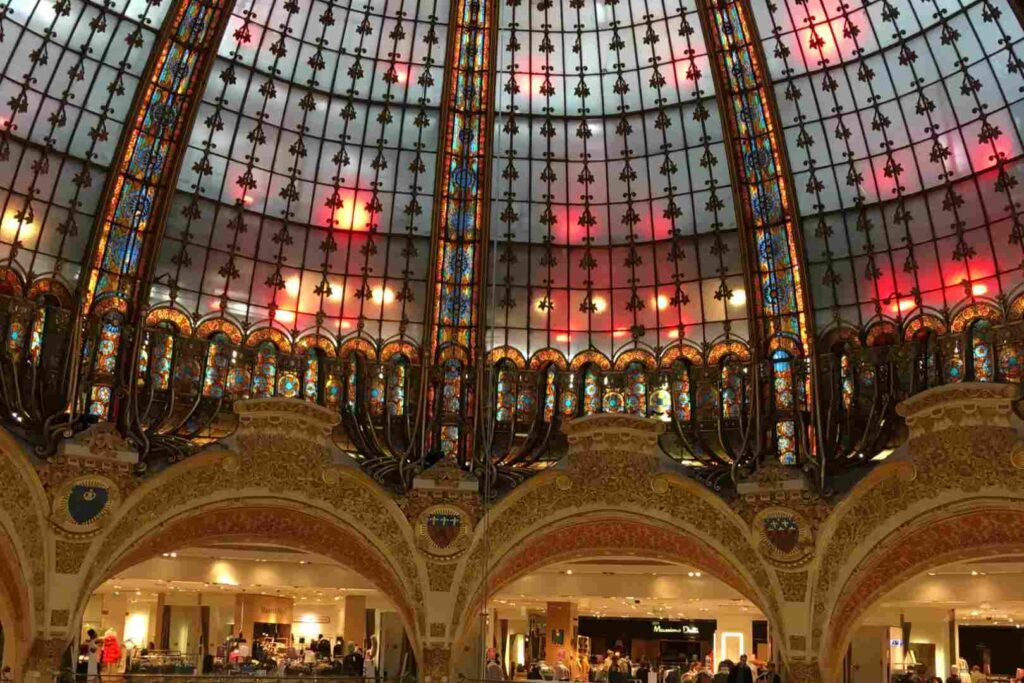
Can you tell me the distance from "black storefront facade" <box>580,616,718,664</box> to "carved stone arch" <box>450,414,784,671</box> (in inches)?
705

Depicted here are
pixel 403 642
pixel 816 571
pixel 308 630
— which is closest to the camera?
pixel 816 571

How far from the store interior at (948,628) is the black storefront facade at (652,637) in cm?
903

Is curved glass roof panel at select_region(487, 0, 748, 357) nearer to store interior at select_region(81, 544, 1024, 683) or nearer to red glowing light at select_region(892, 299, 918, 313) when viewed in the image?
red glowing light at select_region(892, 299, 918, 313)

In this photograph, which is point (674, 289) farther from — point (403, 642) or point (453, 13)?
point (403, 642)

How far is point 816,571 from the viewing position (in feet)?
82.2

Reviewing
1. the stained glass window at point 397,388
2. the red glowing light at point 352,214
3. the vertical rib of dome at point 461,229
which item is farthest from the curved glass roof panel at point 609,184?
the red glowing light at point 352,214

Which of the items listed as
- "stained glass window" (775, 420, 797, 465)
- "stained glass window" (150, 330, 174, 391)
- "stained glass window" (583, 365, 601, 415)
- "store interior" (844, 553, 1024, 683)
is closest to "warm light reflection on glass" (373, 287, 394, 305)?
"stained glass window" (150, 330, 174, 391)

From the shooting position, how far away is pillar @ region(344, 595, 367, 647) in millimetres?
38688

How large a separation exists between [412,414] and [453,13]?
10528mm

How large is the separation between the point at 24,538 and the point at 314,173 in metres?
11.7

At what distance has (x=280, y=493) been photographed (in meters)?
25.8

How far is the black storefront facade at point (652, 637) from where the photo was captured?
43.8m

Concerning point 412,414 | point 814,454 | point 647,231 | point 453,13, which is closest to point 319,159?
point 453,13

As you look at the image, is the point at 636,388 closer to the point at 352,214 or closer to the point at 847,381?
the point at 847,381
